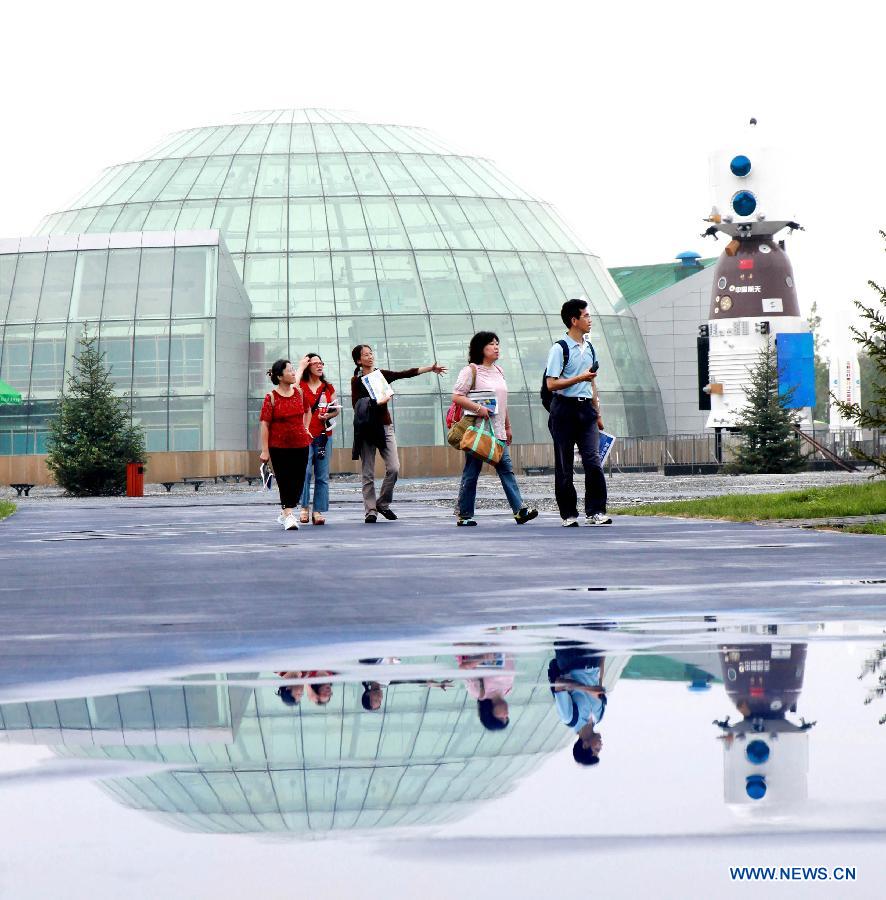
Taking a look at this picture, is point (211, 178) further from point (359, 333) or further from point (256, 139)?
point (359, 333)

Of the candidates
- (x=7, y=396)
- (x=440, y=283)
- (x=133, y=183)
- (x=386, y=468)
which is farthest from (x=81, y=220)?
(x=386, y=468)

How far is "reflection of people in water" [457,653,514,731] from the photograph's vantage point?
18.5ft

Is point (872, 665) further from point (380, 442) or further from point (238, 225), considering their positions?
point (238, 225)

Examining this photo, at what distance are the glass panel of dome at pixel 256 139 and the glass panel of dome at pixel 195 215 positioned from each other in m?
3.69

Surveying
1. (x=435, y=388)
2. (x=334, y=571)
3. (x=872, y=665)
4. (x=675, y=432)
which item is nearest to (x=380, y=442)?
(x=334, y=571)

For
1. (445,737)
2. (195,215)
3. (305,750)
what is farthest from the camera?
(195,215)

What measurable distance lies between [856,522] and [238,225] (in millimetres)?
47964

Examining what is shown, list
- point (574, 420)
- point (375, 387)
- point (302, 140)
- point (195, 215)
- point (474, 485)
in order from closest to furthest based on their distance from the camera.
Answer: point (574, 420)
point (474, 485)
point (375, 387)
point (195, 215)
point (302, 140)

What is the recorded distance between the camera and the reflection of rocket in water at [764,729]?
4.41 meters

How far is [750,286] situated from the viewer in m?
53.6

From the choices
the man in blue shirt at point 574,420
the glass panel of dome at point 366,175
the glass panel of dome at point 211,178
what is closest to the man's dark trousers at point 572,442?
the man in blue shirt at point 574,420

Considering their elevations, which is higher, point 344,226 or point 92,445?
point 344,226

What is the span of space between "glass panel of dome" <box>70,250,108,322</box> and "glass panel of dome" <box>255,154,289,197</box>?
6646 mm

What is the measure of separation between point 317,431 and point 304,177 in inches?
1747
